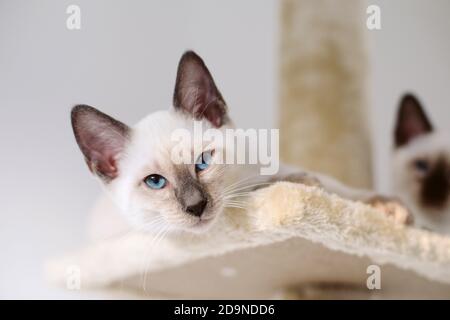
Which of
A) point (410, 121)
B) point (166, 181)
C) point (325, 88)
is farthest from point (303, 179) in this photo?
point (410, 121)

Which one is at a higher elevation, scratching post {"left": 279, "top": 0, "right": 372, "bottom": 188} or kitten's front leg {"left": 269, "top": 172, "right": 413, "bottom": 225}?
scratching post {"left": 279, "top": 0, "right": 372, "bottom": 188}

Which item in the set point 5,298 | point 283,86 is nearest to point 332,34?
point 283,86

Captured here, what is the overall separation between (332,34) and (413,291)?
0.71 meters

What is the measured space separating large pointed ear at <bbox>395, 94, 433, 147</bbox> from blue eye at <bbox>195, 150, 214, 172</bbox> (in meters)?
0.78

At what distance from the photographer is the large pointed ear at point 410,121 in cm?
140

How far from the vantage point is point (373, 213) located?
795 millimetres

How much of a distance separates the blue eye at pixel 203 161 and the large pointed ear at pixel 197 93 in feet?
0.22

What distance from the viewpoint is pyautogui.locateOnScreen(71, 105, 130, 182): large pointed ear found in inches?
32.0

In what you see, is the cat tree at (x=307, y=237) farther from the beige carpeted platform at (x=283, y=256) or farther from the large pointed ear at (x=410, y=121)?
the large pointed ear at (x=410, y=121)

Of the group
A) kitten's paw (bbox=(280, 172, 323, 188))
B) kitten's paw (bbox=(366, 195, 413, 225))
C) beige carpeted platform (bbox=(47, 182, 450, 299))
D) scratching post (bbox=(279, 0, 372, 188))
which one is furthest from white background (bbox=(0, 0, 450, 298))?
kitten's paw (bbox=(366, 195, 413, 225))

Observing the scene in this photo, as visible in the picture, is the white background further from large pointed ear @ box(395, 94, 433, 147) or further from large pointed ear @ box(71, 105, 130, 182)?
large pointed ear @ box(395, 94, 433, 147)

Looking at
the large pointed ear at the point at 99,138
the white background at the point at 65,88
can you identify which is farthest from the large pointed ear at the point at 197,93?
the white background at the point at 65,88

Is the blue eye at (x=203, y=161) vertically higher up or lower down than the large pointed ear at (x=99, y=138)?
lower down

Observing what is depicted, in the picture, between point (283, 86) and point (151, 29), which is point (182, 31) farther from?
point (283, 86)
